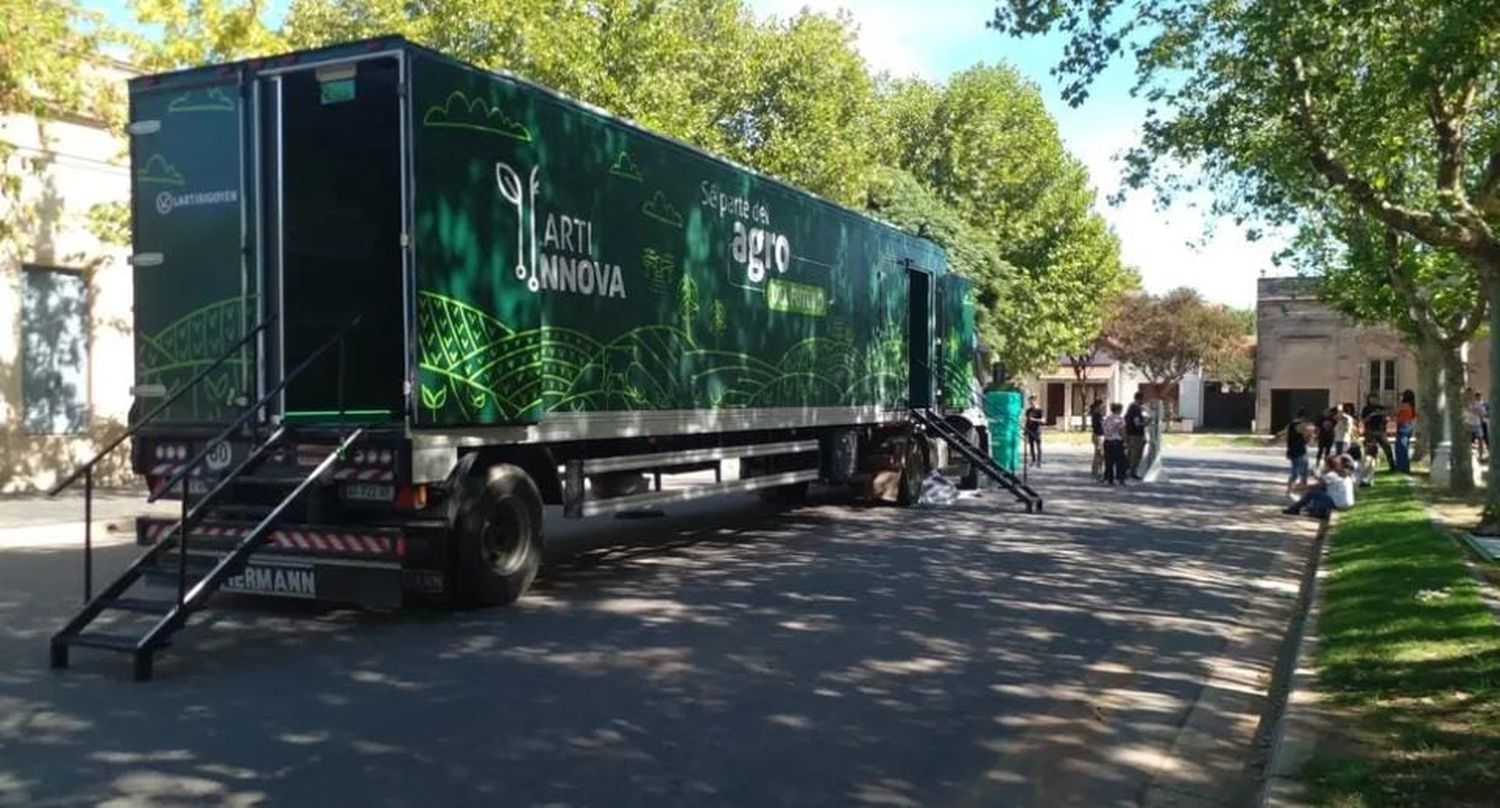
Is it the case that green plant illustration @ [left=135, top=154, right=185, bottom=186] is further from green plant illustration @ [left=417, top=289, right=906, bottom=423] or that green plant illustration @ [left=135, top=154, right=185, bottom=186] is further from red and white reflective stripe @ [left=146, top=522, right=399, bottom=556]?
red and white reflective stripe @ [left=146, top=522, right=399, bottom=556]

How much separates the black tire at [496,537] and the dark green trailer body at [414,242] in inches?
19.2

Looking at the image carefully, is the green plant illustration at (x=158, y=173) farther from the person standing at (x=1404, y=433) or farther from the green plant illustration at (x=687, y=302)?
the person standing at (x=1404, y=433)

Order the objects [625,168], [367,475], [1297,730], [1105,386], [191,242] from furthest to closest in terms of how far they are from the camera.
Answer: [1105,386] < [625,168] < [191,242] < [367,475] < [1297,730]

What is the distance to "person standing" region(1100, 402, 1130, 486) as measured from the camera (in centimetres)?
2341

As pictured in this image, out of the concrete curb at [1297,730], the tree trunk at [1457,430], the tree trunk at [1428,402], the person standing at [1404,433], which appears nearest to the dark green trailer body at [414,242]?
the concrete curb at [1297,730]

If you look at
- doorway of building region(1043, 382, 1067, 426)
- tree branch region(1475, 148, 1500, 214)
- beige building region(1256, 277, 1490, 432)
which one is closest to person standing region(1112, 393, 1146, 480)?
tree branch region(1475, 148, 1500, 214)

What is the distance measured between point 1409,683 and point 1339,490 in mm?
12108

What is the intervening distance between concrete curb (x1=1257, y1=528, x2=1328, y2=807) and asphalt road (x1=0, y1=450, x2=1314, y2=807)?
267mm

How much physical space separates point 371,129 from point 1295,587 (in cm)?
887

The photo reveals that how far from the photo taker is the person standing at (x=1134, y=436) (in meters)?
24.3

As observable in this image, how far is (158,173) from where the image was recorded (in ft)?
29.6

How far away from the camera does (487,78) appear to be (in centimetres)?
857

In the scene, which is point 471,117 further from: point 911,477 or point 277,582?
point 911,477

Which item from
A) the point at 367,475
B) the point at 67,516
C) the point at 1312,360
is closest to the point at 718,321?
the point at 367,475
